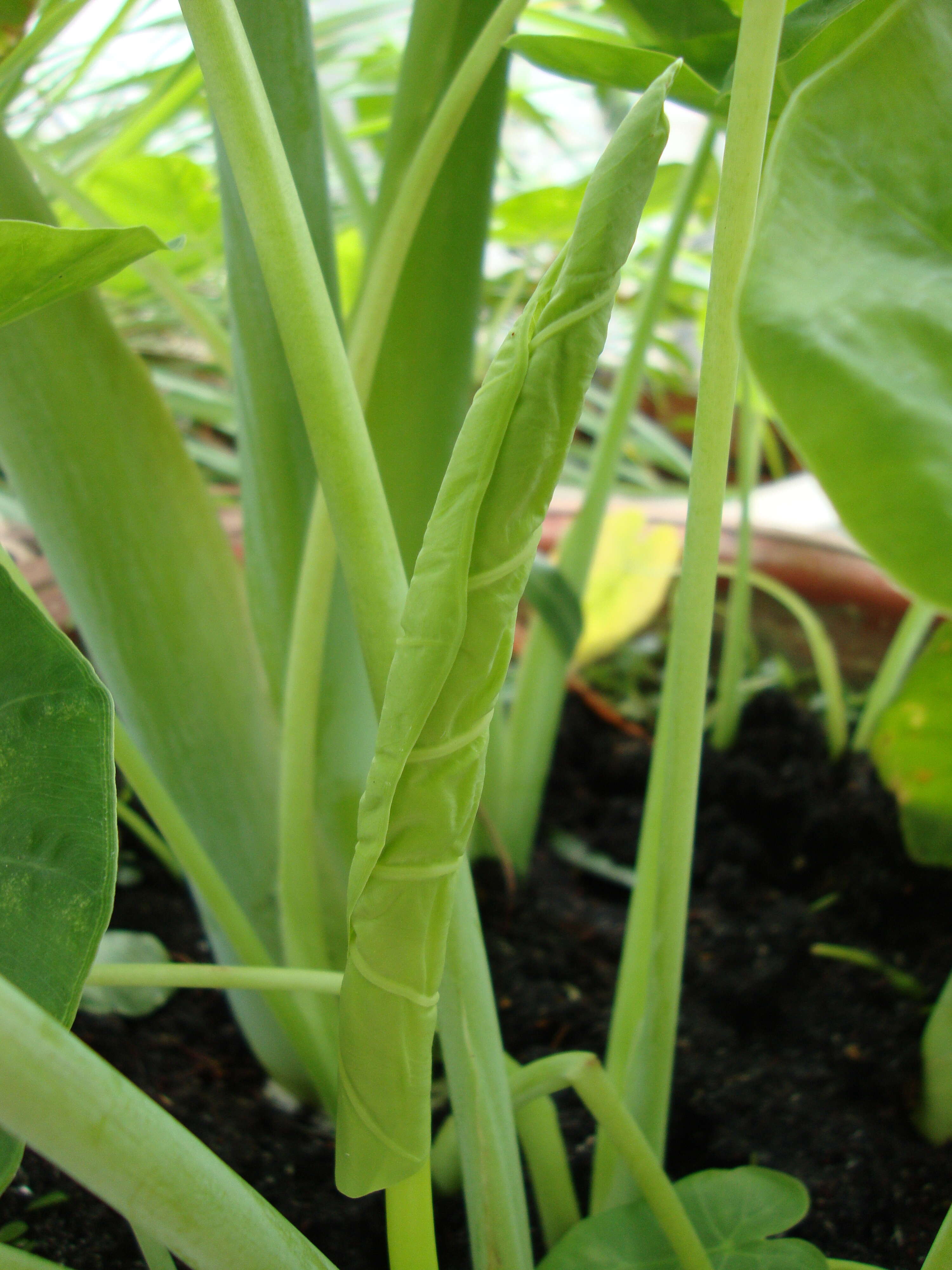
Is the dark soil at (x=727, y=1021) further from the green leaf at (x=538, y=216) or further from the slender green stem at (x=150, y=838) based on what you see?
the green leaf at (x=538, y=216)

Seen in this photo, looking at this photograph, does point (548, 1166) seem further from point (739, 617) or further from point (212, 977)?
point (739, 617)

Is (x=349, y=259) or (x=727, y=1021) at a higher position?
(x=349, y=259)

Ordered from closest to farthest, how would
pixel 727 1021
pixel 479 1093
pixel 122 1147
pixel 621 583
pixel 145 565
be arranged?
pixel 122 1147 → pixel 479 1093 → pixel 145 565 → pixel 727 1021 → pixel 621 583

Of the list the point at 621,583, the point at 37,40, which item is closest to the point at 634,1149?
the point at 37,40

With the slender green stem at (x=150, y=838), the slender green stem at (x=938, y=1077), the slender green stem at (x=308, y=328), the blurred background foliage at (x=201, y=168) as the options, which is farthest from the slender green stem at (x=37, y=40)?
the slender green stem at (x=938, y=1077)

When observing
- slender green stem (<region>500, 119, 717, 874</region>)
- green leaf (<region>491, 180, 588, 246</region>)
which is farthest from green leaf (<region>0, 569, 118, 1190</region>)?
green leaf (<region>491, 180, 588, 246</region>)

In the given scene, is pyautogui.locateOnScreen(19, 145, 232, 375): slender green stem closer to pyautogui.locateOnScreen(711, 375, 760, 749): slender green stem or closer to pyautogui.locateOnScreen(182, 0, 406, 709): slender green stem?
pyautogui.locateOnScreen(182, 0, 406, 709): slender green stem
